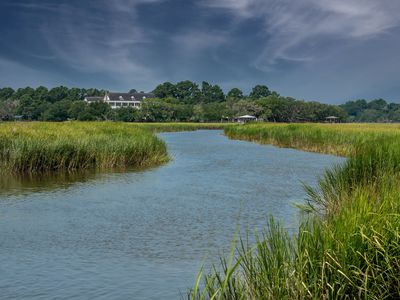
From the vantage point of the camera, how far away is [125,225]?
1445 cm

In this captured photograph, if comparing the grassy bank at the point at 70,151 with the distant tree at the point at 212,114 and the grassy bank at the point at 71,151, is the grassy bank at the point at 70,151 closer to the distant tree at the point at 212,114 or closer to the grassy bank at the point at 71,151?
the grassy bank at the point at 71,151

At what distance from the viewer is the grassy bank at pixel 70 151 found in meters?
25.0

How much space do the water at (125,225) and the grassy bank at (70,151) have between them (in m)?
1.98

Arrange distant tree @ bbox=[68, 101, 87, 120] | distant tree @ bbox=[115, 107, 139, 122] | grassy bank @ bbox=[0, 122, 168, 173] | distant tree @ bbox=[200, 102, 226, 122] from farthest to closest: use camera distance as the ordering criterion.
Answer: distant tree @ bbox=[200, 102, 226, 122] → distant tree @ bbox=[68, 101, 87, 120] → distant tree @ bbox=[115, 107, 139, 122] → grassy bank @ bbox=[0, 122, 168, 173]

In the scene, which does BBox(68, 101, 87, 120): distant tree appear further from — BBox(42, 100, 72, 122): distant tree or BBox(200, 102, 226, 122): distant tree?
BBox(200, 102, 226, 122): distant tree

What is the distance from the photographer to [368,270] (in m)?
6.79

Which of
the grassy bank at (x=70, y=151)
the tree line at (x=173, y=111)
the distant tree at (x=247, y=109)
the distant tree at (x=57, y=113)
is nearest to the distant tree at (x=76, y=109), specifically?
the tree line at (x=173, y=111)

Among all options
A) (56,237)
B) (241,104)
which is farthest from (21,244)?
(241,104)

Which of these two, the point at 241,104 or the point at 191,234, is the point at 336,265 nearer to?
the point at 191,234

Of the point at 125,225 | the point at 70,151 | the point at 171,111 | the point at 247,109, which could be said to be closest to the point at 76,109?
the point at 171,111

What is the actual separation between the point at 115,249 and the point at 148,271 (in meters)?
1.93

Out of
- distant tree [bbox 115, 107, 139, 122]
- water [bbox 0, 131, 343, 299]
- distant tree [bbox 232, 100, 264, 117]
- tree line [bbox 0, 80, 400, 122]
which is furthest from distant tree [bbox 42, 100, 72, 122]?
water [bbox 0, 131, 343, 299]

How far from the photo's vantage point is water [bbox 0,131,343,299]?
9695 mm

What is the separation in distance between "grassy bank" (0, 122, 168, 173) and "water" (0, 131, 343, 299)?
6.49 ft
